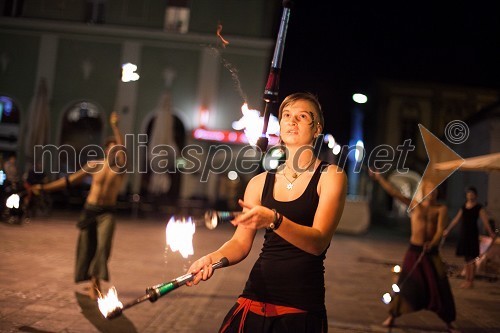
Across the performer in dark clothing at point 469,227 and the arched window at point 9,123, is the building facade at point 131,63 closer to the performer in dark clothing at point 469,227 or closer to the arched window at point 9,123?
the arched window at point 9,123

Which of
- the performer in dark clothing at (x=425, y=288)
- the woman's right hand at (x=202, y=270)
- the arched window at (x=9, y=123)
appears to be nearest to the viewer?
the woman's right hand at (x=202, y=270)

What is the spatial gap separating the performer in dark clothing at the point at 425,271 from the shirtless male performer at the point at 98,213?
12.2ft

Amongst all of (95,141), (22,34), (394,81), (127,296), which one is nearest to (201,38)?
(95,141)

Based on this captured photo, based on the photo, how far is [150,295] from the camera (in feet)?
6.30

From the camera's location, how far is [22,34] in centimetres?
2053

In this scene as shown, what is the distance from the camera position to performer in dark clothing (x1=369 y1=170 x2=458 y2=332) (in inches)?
227

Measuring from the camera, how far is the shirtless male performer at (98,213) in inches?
248

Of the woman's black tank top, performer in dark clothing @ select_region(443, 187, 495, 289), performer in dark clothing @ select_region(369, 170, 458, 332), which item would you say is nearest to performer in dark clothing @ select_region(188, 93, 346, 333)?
the woman's black tank top

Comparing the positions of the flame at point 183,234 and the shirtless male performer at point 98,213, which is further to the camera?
the shirtless male performer at point 98,213

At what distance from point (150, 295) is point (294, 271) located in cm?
76

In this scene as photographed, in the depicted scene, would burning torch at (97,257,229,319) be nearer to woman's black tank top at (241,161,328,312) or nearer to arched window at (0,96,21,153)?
woman's black tank top at (241,161,328,312)

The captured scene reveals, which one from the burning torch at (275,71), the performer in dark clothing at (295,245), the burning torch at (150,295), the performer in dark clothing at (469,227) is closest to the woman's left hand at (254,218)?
the performer in dark clothing at (295,245)

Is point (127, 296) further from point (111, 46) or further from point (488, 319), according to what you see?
point (111, 46)

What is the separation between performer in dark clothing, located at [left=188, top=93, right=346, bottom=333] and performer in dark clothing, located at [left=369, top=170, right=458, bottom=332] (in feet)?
11.6
